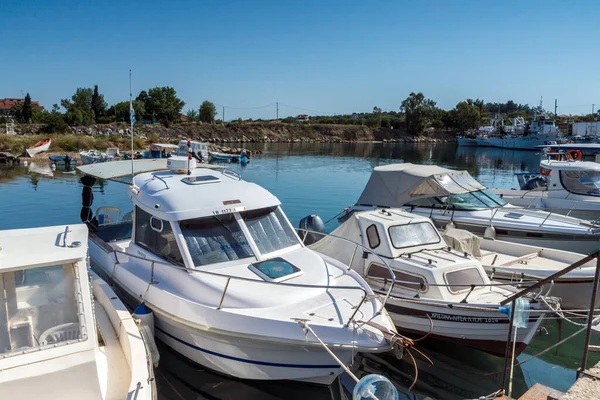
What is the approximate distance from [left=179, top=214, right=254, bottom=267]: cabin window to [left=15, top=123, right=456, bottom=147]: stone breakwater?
6765 cm

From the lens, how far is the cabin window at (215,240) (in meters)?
7.59

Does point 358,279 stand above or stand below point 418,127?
below

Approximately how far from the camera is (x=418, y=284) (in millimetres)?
8445

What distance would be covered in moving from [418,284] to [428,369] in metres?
1.59

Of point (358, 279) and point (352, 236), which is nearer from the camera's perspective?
point (358, 279)

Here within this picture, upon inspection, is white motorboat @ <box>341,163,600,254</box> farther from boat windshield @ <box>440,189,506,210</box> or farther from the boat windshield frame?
the boat windshield frame

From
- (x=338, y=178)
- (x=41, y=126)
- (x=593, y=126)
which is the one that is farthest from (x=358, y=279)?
(x=593, y=126)

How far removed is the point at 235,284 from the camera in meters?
7.06

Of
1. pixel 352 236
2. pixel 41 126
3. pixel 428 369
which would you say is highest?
pixel 41 126

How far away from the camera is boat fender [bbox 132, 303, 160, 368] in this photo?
22.5ft

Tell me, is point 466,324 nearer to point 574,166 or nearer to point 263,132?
point 574,166

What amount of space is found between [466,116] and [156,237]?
11944 centimetres

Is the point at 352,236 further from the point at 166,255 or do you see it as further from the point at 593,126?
the point at 593,126

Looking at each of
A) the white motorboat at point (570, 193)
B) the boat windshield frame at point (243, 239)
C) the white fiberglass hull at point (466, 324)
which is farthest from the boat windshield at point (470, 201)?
the boat windshield frame at point (243, 239)
